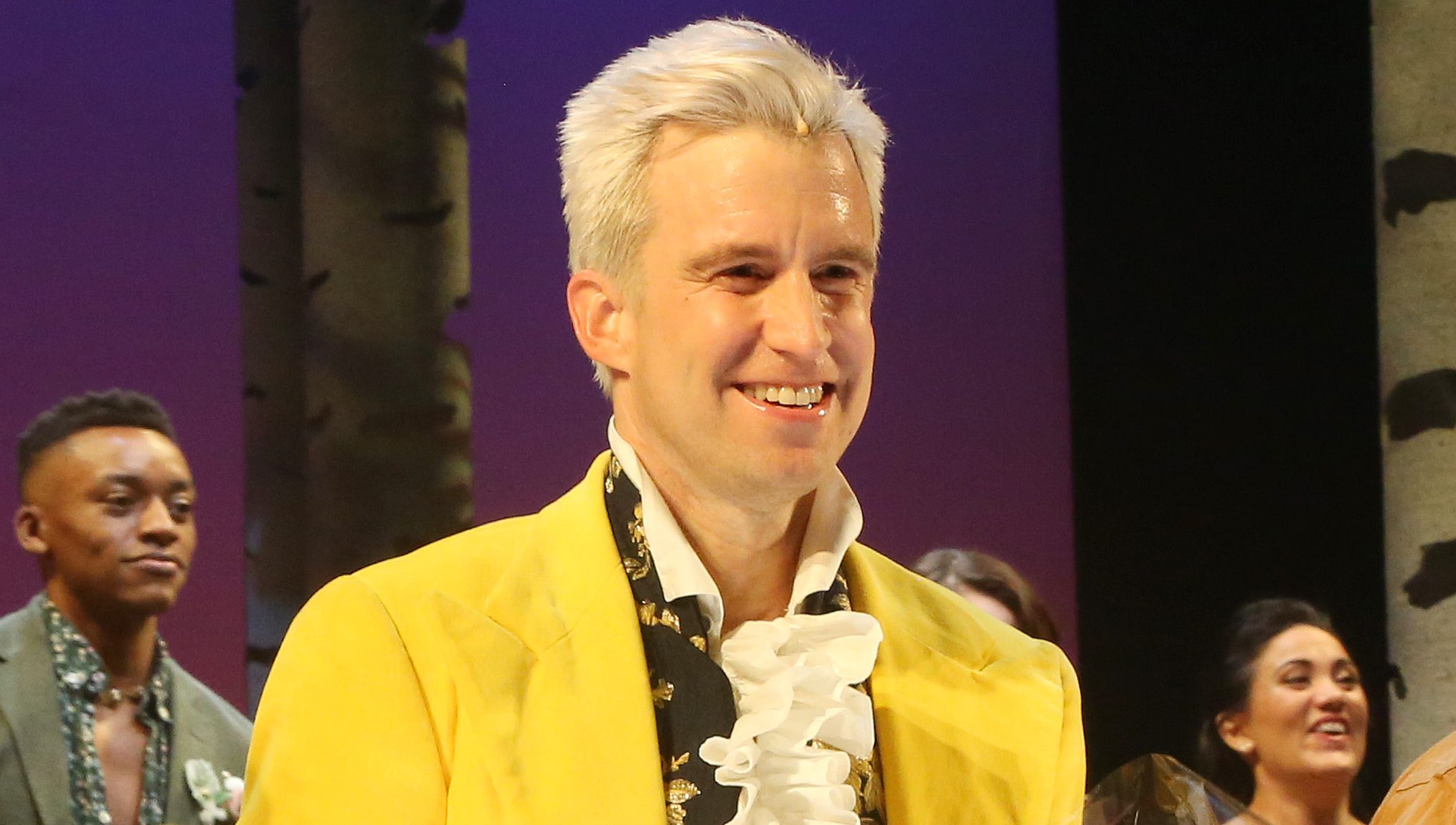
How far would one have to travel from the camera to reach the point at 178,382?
231cm

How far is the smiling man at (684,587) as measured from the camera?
1.18 metres

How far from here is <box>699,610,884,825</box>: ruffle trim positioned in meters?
1.21

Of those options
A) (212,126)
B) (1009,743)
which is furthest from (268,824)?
(212,126)

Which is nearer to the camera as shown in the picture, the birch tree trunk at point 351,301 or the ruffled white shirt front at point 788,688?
the ruffled white shirt front at point 788,688

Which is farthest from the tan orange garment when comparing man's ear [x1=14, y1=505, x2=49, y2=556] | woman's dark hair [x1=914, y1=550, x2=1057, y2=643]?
man's ear [x1=14, y1=505, x2=49, y2=556]

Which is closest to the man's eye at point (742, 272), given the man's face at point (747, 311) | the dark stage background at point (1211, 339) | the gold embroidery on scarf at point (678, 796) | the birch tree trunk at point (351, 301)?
the man's face at point (747, 311)

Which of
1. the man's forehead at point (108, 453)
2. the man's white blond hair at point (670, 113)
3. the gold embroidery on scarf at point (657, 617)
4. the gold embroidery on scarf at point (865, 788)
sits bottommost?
the gold embroidery on scarf at point (865, 788)

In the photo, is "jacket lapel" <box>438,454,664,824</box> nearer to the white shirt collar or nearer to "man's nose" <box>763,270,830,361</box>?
the white shirt collar

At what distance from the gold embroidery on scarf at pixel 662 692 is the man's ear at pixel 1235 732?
1.66 metres

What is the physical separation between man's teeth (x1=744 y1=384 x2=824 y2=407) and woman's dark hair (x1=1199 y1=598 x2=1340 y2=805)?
165 cm

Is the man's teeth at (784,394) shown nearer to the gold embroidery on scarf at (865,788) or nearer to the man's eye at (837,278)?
the man's eye at (837,278)

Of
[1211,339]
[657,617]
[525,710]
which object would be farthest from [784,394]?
[1211,339]

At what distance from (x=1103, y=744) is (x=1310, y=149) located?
1056 mm

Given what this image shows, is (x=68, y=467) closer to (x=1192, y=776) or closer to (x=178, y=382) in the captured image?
(x=178, y=382)
